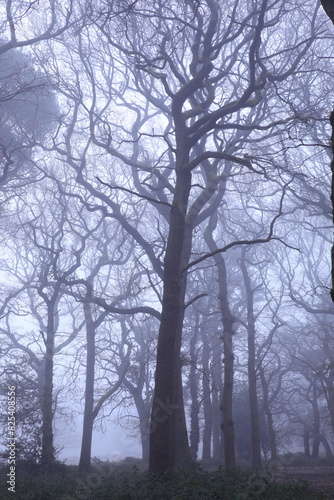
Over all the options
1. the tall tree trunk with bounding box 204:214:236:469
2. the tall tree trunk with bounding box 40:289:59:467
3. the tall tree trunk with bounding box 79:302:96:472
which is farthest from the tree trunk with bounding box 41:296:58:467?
the tall tree trunk with bounding box 204:214:236:469

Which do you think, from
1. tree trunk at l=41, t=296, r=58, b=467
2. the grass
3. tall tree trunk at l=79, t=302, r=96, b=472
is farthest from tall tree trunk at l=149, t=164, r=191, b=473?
tall tree trunk at l=79, t=302, r=96, b=472

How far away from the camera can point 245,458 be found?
29.6 m

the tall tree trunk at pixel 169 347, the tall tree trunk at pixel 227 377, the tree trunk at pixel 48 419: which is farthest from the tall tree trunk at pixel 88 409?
the tall tree trunk at pixel 169 347

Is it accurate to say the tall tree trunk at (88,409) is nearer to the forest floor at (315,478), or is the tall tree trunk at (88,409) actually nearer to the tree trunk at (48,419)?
the tree trunk at (48,419)

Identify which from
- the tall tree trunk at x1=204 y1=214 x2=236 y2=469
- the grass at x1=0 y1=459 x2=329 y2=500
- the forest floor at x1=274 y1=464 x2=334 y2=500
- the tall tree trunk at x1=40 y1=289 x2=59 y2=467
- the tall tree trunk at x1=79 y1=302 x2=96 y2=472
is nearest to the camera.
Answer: the grass at x1=0 y1=459 x2=329 y2=500

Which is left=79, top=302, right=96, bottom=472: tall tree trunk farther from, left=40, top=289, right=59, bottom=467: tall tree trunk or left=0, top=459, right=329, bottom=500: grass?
left=0, top=459, right=329, bottom=500: grass

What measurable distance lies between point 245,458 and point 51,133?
21.7 m

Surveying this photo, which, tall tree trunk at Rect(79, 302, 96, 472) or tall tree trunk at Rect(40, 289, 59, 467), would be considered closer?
tall tree trunk at Rect(40, 289, 59, 467)

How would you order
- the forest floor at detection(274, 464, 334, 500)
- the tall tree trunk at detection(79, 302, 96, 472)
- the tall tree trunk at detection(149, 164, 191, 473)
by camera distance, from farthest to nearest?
the tall tree trunk at detection(79, 302, 96, 472), the forest floor at detection(274, 464, 334, 500), the tall tree trunk at detection(149, 164, 191, 473)

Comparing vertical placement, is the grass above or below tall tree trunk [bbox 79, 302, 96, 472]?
below

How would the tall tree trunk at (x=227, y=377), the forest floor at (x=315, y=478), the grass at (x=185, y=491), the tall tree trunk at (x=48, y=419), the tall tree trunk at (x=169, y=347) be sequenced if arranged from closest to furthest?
the grass at (x=185, y=491)
the tall tree trunk at (x=169, y=347)
the forest floor at (x=315, y=478)
the tall tree trunk at (x=227, y=377)
the tall tree trunk at (x=48, y=419)

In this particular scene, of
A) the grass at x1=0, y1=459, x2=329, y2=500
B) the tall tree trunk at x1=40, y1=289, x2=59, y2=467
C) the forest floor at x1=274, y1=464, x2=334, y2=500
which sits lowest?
the forest floor at x1=274, y1=464, x2=334, y2=500

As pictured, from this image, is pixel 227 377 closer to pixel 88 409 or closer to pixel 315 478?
pixel 315 478

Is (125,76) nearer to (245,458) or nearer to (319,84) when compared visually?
(319,84)
